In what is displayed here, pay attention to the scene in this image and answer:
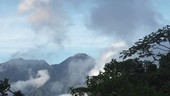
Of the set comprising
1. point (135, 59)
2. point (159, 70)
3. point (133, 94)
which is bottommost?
point (133, 94)

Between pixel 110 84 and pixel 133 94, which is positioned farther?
pixel 110 84

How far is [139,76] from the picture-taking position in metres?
75.5

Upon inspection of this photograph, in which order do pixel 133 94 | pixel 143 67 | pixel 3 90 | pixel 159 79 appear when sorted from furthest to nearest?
pixel 143 67, pixel 3 90, pixel 159 79, pixel 133 94

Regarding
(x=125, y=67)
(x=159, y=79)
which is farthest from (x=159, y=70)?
(x=125, y=67)

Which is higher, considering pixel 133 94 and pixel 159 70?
pixel 159 70

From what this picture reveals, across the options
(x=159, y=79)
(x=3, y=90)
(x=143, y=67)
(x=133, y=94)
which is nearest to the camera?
(x=133, y=94)

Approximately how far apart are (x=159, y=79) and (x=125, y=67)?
30.9 ft

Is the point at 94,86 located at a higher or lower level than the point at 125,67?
lower

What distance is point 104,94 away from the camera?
184 feet

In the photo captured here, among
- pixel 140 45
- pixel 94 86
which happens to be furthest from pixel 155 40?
pixel 94 86

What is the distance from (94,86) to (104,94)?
5.68 meters

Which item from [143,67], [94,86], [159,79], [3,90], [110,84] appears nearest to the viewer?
[110,84]

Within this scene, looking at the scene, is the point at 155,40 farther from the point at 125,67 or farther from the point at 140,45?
the point at 125,67

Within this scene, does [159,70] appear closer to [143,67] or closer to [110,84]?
[143,67]
